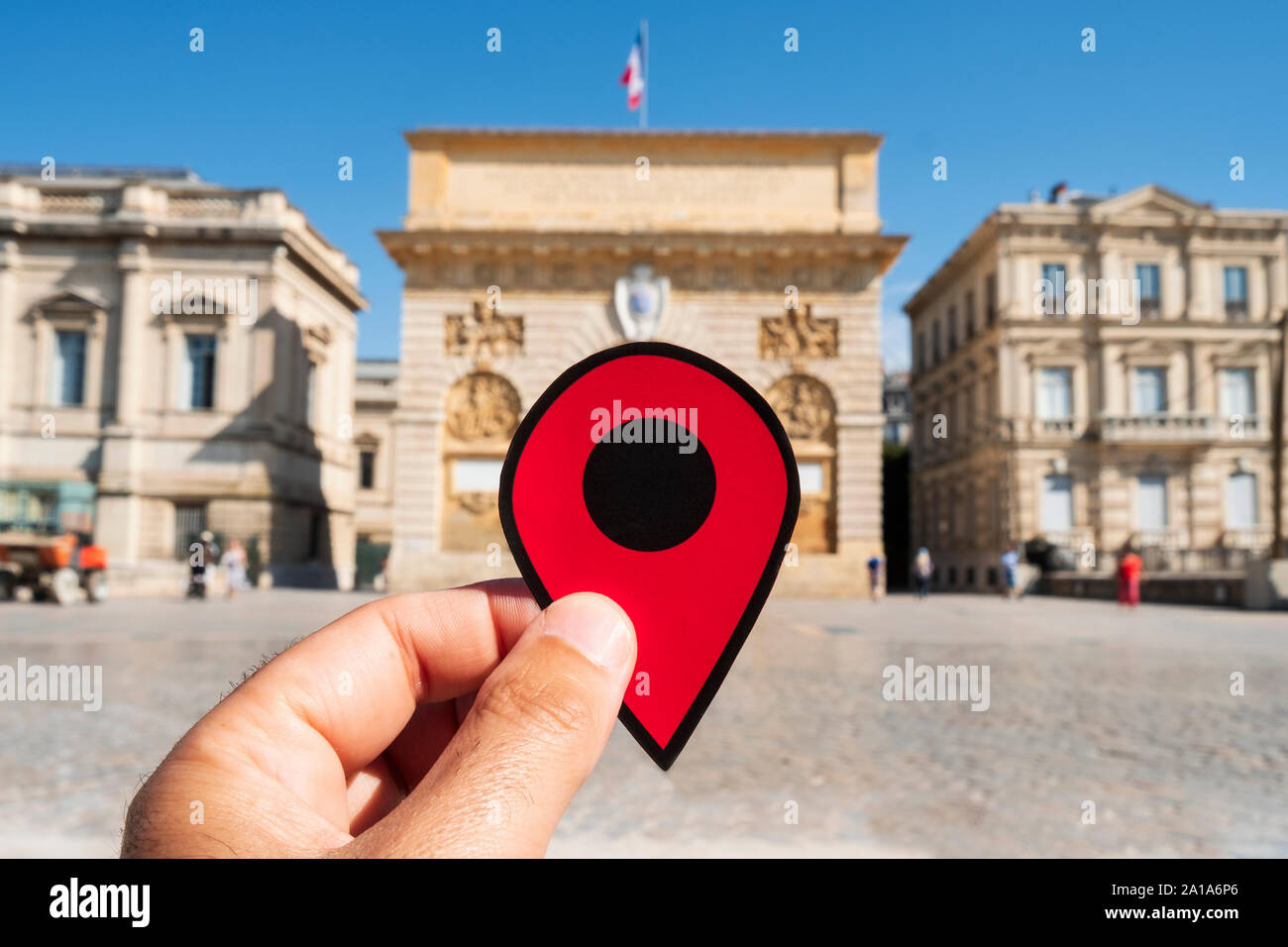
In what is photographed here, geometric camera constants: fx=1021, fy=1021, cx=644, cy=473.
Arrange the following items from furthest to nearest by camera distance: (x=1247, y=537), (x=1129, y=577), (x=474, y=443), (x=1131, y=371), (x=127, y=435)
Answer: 1. (x=1131, y=371)
2. (x=1247, y=537)
3. (x=127, y=435)
4. (x=474, y=443)
5. (x=1129, y=577)

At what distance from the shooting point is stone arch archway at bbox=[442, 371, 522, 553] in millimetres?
26641

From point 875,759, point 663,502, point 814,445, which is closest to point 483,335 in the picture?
point 814,445

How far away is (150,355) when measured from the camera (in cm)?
3244

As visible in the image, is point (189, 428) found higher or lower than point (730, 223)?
lower

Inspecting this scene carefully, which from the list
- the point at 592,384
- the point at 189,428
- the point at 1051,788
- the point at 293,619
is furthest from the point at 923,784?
the point at 189,428

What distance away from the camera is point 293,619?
17.6 meters

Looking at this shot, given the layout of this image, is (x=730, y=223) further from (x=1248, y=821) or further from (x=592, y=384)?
(x=592, y=384)

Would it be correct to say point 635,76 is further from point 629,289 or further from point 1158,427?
point 1158,427

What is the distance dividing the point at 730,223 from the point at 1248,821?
77.9ft

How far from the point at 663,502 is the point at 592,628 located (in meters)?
0.16

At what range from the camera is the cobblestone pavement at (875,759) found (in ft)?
15.3

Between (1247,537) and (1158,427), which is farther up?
(1158,427)

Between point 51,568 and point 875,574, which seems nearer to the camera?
point 51,568

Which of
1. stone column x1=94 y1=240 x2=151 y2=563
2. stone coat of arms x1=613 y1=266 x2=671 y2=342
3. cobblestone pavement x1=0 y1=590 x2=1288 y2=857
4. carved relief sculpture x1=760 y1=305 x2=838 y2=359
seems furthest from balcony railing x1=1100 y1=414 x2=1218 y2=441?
stone column x1=94 y1=240 x2=151 y2=563
